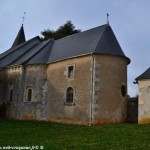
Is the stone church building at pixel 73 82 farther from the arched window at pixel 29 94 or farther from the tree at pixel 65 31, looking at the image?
the tree at pixel 65 31

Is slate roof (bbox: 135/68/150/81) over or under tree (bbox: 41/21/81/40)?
under

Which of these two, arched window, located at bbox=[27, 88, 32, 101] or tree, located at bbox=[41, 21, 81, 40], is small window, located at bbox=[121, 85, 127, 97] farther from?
tree, located at bbox=[41, 21, 81, 40]

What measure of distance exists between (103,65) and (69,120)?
444 cm

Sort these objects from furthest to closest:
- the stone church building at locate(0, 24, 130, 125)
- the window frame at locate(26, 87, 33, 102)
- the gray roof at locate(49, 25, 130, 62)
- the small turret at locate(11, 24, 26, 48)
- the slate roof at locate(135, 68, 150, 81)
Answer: the small turret at locate(11, 24, 26, 48)
the window frame at locate(26, 87, 33, 102)
the gray roof at locate(49, 25, 130, 62)
the slate roof at locate(135, 68, 150, 81)
the stone church building at locate(0, 24, 130, 125)

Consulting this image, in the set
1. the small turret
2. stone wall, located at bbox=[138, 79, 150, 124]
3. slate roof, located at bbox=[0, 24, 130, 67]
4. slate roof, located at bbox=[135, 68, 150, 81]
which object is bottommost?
stone wall, located at bbox=[138, 79, 150, 124]

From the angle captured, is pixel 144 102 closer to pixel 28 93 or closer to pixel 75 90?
pixel 75 90

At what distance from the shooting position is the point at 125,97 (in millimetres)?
22266

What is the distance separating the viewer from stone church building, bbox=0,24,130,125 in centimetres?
2092

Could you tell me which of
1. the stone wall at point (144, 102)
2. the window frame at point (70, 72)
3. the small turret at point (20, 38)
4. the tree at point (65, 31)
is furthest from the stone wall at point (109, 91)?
the small turret at point (20, 38)

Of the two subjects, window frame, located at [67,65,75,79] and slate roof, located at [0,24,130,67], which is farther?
window frame, located at [67,65,75,79]

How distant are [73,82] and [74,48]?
2891 mm

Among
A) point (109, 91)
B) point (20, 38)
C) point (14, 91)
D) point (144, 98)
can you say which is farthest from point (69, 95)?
point (20, 38)

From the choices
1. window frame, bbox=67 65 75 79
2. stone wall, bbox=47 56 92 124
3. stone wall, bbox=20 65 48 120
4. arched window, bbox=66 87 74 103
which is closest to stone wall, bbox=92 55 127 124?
stone wall, bbox=47 56 92 124

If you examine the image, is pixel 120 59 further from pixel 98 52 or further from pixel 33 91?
pixel 33 91
